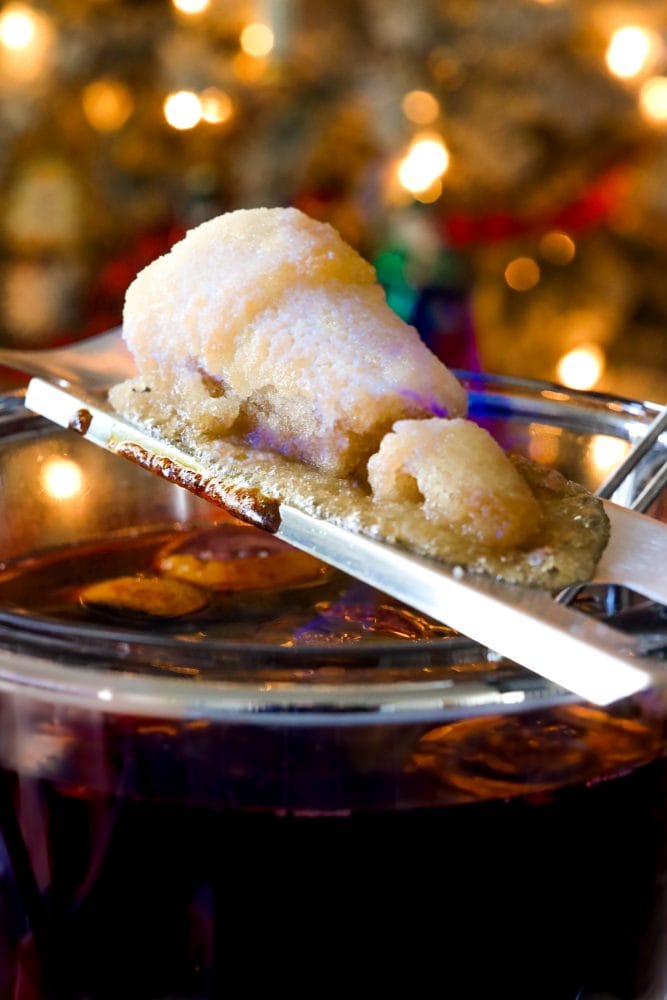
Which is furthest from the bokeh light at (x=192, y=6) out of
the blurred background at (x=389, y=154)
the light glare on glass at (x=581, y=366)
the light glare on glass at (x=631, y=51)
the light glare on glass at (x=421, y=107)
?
the light glare on glass at (x=581, y=366)

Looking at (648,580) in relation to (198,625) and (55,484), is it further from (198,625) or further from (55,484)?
(55,484)

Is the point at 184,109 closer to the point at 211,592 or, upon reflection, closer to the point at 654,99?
the point at 654,99

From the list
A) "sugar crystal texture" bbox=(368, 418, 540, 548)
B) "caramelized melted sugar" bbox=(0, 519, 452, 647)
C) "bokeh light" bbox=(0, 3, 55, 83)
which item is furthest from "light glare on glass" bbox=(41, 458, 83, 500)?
"bokeh light" bbox=(0, 3, 55, 83)

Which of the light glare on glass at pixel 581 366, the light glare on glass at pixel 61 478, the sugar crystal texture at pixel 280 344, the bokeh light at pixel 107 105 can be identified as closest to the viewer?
the sugar crystal texture at pixel 280 344

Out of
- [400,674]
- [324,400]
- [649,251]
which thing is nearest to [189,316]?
[324,400]

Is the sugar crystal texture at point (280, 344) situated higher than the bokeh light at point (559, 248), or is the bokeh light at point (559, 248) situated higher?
the bokeh light at point (559, 248)

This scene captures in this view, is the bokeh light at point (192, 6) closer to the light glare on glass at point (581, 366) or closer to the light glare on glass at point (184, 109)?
the light glare on glass at point (184, 109)

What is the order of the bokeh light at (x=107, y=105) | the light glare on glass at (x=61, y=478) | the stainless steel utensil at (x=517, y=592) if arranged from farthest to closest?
1. the bokeh light at (x=107, y=105)
2. the light glare on glass at (x=61, y=478)
3. the stainless steel utensil at (x=517, y=592)
